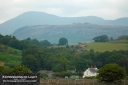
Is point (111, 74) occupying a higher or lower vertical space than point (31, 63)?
lower

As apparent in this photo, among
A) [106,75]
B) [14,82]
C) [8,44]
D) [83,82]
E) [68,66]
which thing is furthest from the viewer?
[8,44]

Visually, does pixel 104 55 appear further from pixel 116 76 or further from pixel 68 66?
pixel 116 76

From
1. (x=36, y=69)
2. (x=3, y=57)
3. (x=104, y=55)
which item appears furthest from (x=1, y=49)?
(x=104, y=55)

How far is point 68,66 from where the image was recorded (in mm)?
92000

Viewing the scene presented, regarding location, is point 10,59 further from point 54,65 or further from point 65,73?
point 65,73

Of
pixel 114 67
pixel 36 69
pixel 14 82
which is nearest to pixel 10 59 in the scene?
pixel 36 69

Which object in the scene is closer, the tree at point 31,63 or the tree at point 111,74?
the tree at point 111,74

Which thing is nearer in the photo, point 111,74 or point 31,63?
point 111,74

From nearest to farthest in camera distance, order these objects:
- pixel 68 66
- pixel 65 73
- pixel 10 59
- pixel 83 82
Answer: pixel 83 82 → pixel 65 73 → pixel 68 66 → pixel 10 59

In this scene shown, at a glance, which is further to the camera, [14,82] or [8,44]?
[8,44]

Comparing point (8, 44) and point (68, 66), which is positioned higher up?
point (8, 44)

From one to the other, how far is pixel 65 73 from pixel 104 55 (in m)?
30.9

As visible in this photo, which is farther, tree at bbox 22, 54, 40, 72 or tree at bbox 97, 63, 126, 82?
tree at bbox 22, 54, 40, 72

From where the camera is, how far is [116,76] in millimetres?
47375
